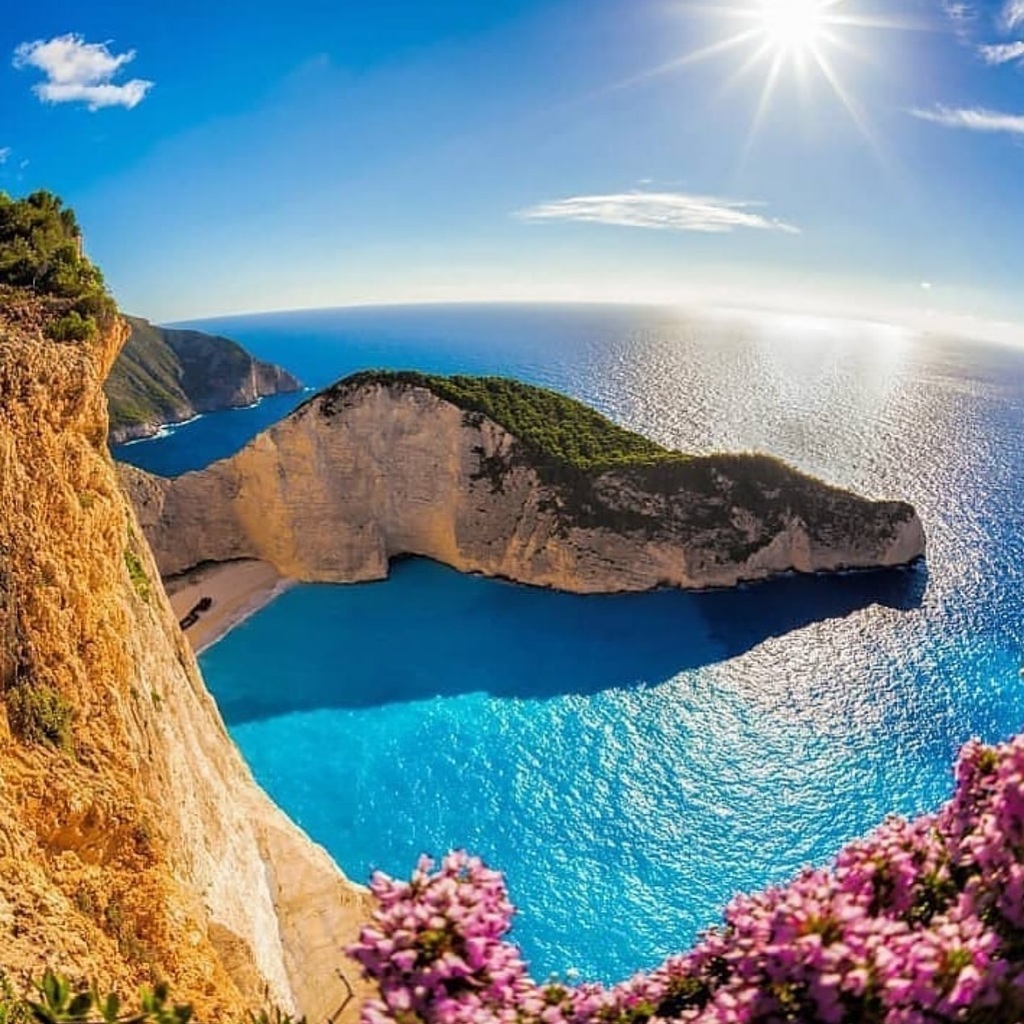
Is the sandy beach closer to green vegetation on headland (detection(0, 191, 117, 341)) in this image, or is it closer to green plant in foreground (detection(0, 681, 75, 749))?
green vegetation on headland (detection(0, 191, 117, 341))

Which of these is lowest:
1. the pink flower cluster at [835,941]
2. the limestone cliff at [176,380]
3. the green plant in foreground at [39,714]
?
the green plant in foreground at [39,714]

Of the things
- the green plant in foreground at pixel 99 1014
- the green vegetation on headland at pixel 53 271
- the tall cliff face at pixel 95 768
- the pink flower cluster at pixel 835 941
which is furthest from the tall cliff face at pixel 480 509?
the green plant in foreground at pixel 99 1014

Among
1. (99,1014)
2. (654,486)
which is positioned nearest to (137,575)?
(99,1014)

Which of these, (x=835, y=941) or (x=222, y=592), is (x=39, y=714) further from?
(x=222, y=592)

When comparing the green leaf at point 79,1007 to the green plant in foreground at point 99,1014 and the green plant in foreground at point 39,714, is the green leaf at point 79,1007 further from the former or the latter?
the green plant in foreground at point 39,714

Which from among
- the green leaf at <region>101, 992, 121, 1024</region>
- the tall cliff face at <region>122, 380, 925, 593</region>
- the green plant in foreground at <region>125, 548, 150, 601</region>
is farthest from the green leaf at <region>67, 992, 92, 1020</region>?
the tall cliff face at <region>122, 380, 925, 593</region>

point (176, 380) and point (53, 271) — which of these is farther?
point (176, 380)
